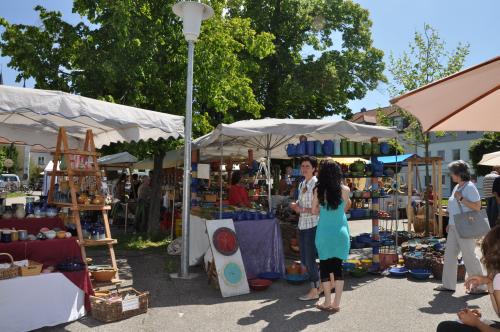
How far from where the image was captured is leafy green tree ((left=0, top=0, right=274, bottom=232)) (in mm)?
9297

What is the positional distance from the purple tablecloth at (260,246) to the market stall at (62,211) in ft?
6.38

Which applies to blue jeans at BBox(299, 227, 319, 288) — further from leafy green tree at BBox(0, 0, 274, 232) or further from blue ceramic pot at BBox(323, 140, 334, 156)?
leafy green tree at BBox(0, 0, 274, 232)

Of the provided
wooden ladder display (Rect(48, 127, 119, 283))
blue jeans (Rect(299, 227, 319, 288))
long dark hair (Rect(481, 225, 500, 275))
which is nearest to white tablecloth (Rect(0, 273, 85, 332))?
wooden ladder display (Rect(48, 127, 119, 283))

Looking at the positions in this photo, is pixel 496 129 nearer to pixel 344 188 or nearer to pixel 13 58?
pixel 344 188

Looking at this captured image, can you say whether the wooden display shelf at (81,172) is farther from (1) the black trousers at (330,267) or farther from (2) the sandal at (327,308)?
(2) the sandal at (327,308)

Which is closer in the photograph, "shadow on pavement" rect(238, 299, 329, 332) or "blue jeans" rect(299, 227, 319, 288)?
"shadow on pavement" rect(238, 299, 329, 332)

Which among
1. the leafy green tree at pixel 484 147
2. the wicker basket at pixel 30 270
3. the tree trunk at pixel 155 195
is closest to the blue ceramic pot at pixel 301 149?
the wicker basket at pixel 30 270

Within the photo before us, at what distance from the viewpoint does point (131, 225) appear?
1507 centimetres

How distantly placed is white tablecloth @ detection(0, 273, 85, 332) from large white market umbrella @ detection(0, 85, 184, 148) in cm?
185

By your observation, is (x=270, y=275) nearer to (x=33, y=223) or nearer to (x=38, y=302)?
(x=38, y=302)

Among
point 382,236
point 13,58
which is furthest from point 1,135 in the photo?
point 382,236

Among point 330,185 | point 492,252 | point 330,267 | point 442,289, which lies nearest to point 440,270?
point 442,289

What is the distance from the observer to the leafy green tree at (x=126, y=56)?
366 inches

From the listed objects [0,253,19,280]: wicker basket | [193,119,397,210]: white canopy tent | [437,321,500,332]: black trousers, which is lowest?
[437,321,500,332]: black trousers
